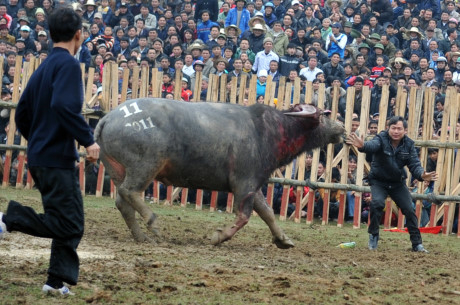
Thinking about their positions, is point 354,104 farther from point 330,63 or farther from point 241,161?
point 241,161

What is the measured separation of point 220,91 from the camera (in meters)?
15.8

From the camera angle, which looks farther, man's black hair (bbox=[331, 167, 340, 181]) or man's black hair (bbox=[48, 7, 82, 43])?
man's black hair (bbox=[331, 167, 340, 181])

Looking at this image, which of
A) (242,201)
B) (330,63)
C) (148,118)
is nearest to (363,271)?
(242,201)

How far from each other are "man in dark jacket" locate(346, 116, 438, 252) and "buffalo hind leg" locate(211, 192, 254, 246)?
1597 mm

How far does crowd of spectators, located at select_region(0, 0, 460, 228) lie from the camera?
18672 millimetres

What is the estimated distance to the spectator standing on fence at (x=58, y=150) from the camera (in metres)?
6.62

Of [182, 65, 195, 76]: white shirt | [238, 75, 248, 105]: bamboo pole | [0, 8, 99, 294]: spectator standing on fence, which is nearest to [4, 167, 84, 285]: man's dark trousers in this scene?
[0, 8, 99, 294]: spectator standing on fence

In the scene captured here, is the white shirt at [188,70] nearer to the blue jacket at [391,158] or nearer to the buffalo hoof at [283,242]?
the blue jacket at [391,158]

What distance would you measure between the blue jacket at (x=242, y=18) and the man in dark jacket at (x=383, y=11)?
3231 millimetres

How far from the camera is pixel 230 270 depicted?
841cm

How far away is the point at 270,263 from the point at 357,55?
11.7 meters

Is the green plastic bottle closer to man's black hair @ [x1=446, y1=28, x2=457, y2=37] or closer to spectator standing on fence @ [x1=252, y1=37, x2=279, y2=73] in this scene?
spectator standing on fence @ [x1=252, y1=37, x2=279, y2=73]

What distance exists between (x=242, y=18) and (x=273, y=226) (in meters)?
12.9

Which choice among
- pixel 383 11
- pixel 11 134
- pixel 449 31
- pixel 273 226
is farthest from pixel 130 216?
pixel 383 11
